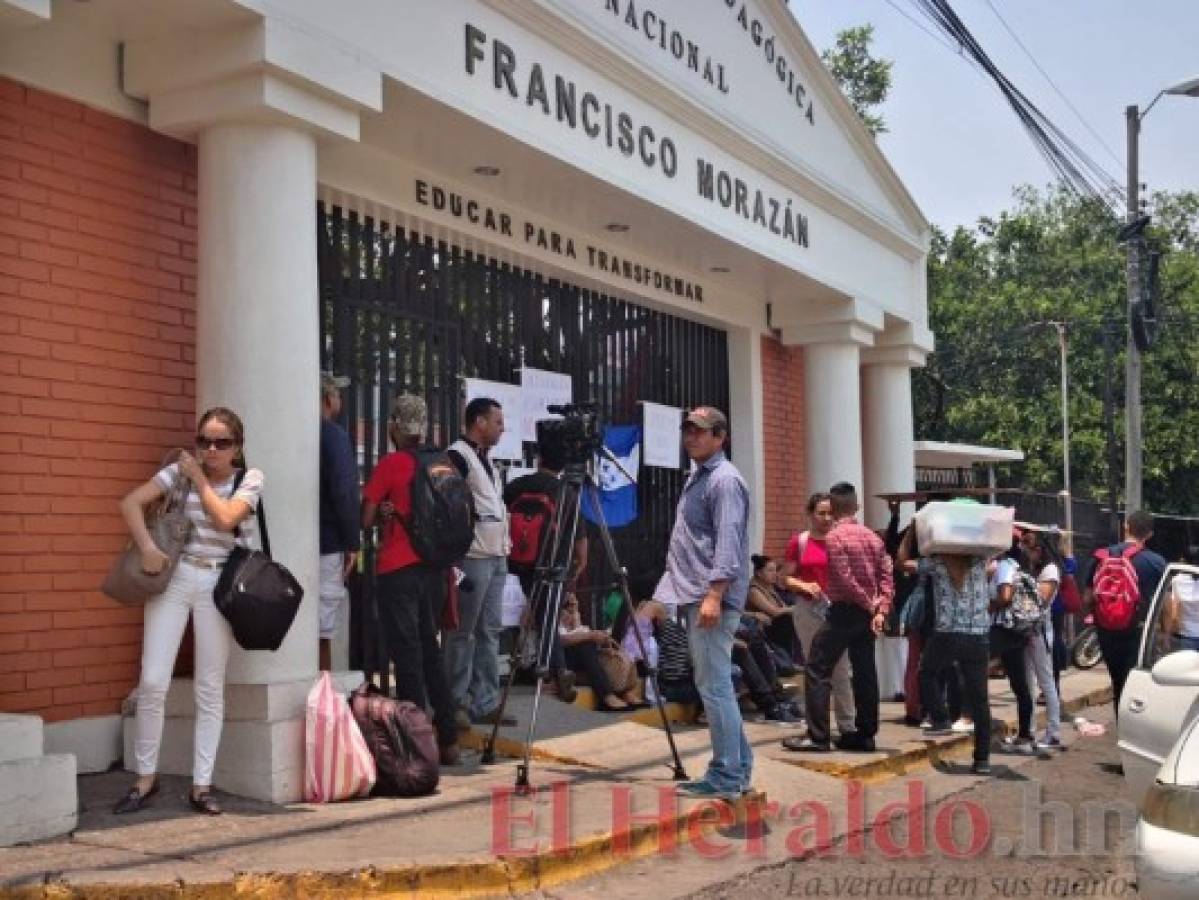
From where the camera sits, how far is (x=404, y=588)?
286 inches

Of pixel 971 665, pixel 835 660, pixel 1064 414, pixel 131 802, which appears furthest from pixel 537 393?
pixel 1064 414

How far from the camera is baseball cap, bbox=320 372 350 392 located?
25.7 ft

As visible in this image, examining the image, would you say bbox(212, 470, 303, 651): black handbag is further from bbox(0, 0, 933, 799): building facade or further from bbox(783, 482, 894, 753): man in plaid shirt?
bbox(783, 482, 894, 753): man in plaid shirt

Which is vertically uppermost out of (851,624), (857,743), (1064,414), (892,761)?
(1064,414)

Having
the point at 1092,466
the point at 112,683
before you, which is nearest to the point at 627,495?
the point at 112,683

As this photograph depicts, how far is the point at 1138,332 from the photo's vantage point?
19.5 metres

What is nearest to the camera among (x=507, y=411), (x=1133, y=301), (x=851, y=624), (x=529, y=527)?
(x=529, y=527)

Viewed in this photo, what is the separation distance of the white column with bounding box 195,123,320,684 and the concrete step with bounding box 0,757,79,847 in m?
1.07

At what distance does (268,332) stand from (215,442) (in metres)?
0.79

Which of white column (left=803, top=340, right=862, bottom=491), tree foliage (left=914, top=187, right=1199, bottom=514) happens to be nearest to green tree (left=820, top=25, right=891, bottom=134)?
tree foliage (left=914, top=187, right=1199, bottom=514)

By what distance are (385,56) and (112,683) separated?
139 inches

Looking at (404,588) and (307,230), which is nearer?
(307,230)

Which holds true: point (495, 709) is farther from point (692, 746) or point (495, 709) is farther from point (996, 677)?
point (996, 677)

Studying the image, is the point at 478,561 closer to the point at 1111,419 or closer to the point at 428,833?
the point at 428,833
